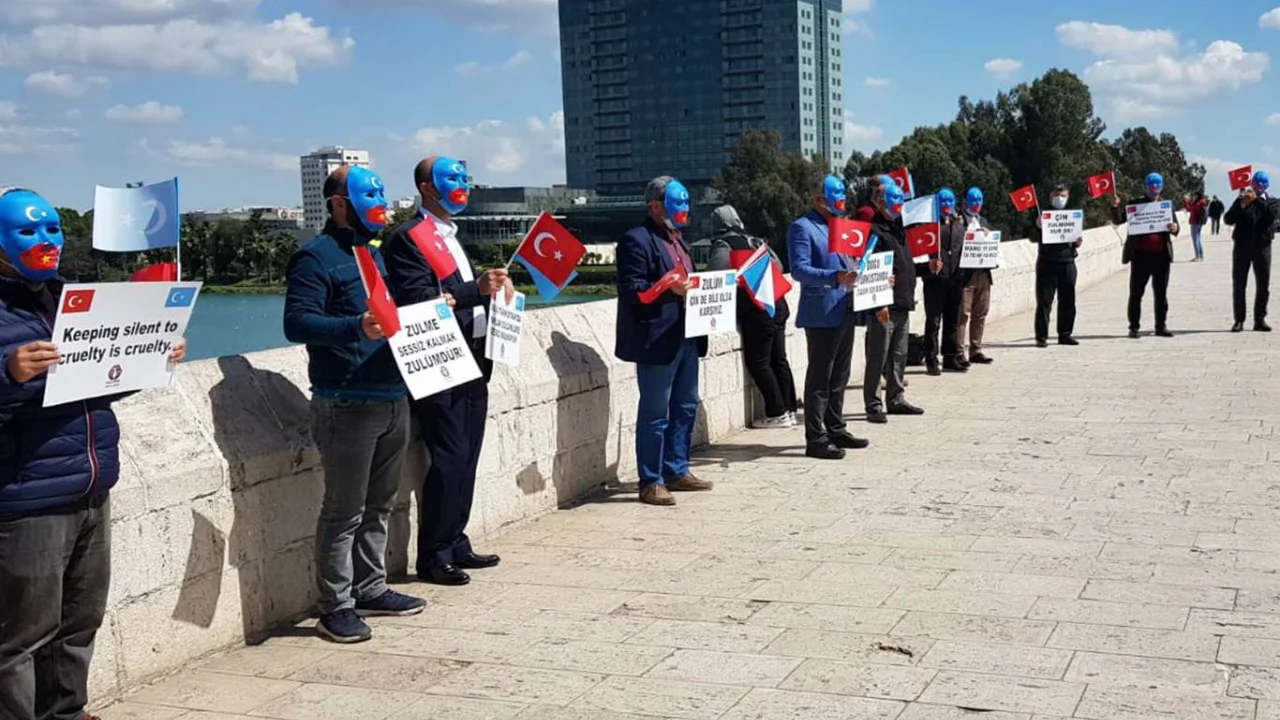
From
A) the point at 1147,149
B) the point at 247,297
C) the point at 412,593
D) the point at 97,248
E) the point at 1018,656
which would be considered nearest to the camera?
the point at 97,248

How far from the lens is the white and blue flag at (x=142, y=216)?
4711mm

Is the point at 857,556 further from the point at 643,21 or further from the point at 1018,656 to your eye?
the point at 643,21

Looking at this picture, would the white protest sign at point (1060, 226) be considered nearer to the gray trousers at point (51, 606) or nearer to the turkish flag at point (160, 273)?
the turkish flag at point (160, 273)

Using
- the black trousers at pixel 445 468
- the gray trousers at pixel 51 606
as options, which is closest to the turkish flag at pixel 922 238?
the black trousers at pixel 445 468

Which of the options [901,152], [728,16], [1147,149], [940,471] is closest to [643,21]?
[728,16]

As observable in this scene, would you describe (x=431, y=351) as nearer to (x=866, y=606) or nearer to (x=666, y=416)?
(x=866, y=606)

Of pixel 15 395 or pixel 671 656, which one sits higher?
pixel 15 395

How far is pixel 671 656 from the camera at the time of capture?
5.48 m

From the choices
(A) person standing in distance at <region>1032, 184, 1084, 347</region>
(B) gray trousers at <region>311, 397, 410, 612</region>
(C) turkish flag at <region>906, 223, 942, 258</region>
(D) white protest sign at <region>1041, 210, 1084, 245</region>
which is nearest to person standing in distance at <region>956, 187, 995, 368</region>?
(D) white protest sign at <region>1041, 210, 1084, 245</region>

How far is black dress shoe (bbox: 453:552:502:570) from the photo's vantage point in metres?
7.01

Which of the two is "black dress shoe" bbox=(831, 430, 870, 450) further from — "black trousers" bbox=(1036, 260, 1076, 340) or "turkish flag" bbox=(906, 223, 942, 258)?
"black trousers" bbox=(1036, 260, 1076, 340)

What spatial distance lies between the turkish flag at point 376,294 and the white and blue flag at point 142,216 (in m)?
0.95

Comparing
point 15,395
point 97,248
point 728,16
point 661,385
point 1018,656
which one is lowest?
point 1018,656

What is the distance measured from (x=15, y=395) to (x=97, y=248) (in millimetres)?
702
